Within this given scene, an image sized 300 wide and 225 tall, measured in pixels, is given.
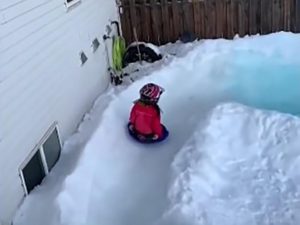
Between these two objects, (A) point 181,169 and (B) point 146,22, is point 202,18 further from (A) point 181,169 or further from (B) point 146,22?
(A) point 181,169

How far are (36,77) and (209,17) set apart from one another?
209 inches

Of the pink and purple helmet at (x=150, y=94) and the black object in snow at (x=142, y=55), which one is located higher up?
the pink and purple helmet at (x=150, y=94)

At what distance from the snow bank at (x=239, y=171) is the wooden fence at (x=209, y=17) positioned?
376 cm

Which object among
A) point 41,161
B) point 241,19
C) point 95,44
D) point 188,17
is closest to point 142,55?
point 188,17

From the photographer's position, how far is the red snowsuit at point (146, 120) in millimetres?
6086

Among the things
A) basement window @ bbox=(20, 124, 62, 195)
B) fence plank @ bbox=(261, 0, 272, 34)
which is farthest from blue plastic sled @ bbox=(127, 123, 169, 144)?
fence plank @ bbox=(261, 0, 272, 34)

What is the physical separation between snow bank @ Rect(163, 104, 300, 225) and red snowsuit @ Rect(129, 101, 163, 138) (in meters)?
0.55

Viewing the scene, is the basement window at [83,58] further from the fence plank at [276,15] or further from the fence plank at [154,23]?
the fence plank at [276,15]

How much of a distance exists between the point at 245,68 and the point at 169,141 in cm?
323

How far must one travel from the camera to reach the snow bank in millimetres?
4531

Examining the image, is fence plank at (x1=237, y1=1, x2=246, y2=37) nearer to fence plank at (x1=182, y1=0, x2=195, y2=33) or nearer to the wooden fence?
the wooden fence

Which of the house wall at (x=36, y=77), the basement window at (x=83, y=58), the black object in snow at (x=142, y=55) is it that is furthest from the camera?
the black object in snow at (x=142, y=55)

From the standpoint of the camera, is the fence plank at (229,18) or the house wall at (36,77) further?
the fence plank at (229,18)

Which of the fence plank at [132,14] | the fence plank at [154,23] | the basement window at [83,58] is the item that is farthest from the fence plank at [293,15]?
the basement window at [83,58]
